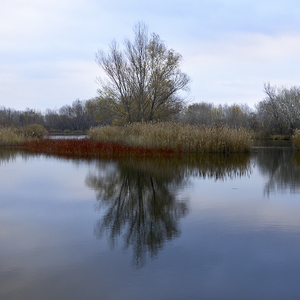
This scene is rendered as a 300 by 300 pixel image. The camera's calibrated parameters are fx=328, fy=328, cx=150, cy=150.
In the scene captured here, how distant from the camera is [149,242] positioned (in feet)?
12.3

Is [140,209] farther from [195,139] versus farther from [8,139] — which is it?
[8,139]

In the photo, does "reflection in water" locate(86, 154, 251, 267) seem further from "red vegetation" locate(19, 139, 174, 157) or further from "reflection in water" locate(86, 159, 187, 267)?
"red vegetation" locate(19, 139, 174, 157)

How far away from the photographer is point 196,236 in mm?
3945

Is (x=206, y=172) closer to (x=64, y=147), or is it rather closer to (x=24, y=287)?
(x=24, y=287)

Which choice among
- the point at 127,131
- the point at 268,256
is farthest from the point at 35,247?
the point at 127,131

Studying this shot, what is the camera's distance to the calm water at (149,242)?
9.09 feet

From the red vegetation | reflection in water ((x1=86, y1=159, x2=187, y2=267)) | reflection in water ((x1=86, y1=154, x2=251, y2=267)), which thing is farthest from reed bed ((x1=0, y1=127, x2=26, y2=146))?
reflection in water ((x1=86, y1=159, x2=187, y2=267))

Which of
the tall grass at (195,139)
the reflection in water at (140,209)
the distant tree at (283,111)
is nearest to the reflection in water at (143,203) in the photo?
the reflection in water at (140,209)

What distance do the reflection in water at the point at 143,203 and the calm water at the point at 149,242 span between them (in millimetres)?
20

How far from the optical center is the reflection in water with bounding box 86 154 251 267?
3.91 metres

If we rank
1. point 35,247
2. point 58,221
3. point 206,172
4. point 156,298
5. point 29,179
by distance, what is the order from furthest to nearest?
1. point 206,172
2. point 29,179
3. point 58,221
4. point 35,247
5. point 156,298

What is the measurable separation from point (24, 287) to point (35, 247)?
894mm

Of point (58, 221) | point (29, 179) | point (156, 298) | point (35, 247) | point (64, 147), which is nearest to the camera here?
point (156, 298)

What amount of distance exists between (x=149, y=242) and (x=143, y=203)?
1883mm
